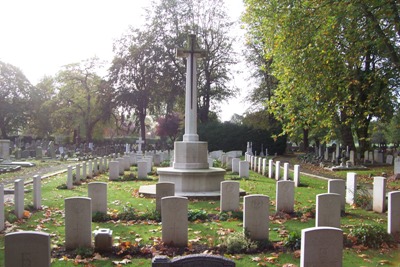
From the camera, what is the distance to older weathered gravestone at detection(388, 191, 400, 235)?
26.9 feet

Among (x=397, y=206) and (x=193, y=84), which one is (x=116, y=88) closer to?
(x=193, y=84)

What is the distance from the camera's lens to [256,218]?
7.64 meters

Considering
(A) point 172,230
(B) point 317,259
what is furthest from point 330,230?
(A) point 172,230

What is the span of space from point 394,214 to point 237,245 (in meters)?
3.69

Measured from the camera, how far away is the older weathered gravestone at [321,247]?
512cm

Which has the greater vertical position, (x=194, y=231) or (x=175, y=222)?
(x=175, y=222)

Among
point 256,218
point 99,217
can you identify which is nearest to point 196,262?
point 256,218

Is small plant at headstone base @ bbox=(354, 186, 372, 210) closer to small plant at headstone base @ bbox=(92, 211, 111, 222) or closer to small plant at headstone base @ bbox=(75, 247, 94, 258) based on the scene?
small plant at headstone base @ bbox=(92, 211, 111, 222)

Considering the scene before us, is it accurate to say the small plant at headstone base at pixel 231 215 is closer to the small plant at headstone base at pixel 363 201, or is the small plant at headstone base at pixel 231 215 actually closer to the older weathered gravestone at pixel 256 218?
the older weathered gravestone at pixel 256 218

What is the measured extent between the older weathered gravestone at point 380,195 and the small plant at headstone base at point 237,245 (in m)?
5.56

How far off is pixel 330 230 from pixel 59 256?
4.51 metres

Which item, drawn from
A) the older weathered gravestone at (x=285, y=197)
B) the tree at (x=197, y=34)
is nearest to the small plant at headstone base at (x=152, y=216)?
the older weathered gravestone at (x=285, y=197)

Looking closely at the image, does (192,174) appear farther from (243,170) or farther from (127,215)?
(243,170)

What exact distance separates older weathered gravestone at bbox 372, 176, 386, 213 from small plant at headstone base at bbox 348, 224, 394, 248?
3.50m
